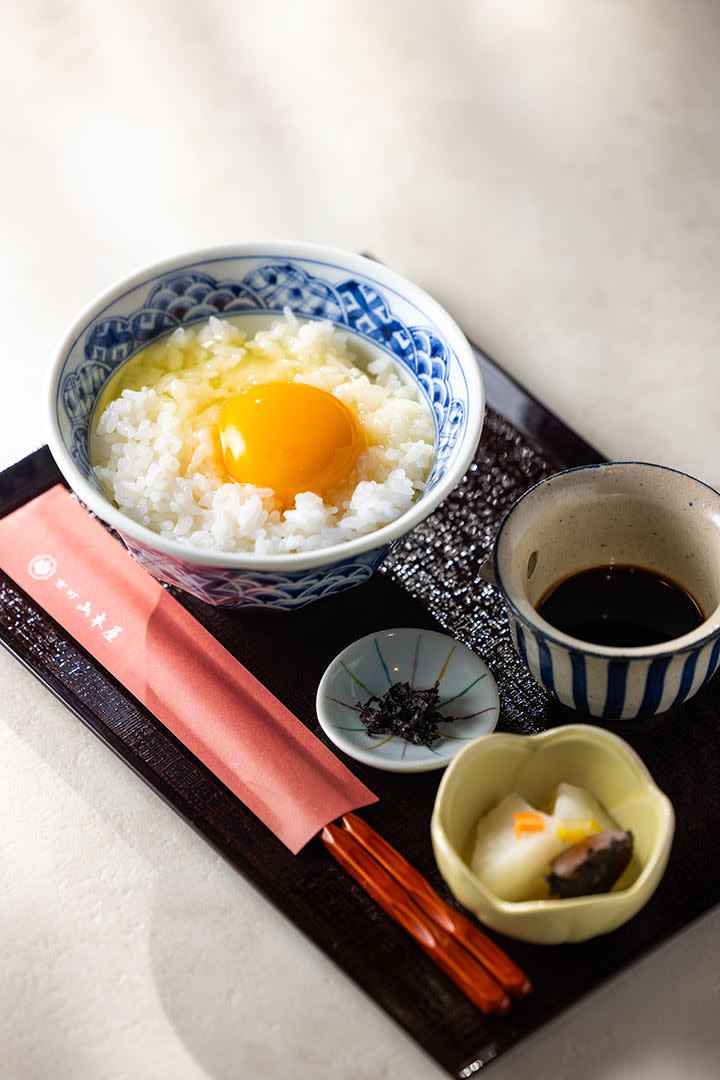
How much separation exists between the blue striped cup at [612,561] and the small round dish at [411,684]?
12 cm

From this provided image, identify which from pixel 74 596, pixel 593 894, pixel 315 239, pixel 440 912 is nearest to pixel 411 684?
pixel 440 912

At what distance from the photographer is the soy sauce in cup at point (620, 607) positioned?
6.63ft

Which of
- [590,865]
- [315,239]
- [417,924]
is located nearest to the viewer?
[590,865]

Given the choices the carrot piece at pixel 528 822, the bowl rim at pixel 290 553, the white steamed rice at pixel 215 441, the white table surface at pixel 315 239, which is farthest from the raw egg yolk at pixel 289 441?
the carrot piece at pixel 528 822

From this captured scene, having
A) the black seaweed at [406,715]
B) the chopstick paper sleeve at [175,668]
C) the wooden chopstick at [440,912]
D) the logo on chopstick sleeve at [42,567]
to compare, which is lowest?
the wooden chopstick at [440,912]

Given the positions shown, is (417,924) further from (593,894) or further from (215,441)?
(215,441)

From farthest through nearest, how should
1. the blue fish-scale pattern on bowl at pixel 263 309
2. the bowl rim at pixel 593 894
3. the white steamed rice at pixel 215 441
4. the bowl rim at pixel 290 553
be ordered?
the blue fish-scale pattern on bowl at pixel 263 309 → the white steamed rice at pixel 215 441 → the bowl rim at pixel 290 553 → the bowl rim at pixel 593 894

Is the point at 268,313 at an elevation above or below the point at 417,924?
above

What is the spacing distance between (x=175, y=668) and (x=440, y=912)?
2.09 ft

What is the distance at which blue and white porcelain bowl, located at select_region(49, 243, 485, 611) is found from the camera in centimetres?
198

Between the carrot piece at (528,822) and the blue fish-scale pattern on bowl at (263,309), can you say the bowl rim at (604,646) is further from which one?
the blue fish-scale pattern on bowl at (263,309)

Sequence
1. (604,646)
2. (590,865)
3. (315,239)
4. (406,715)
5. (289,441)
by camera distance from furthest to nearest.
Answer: (315,239) → (289,441) → (406,715) → (604,646) → (590,865)

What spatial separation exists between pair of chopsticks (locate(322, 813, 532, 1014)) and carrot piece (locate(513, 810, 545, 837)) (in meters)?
0.18

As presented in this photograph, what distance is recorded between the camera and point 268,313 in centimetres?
245
